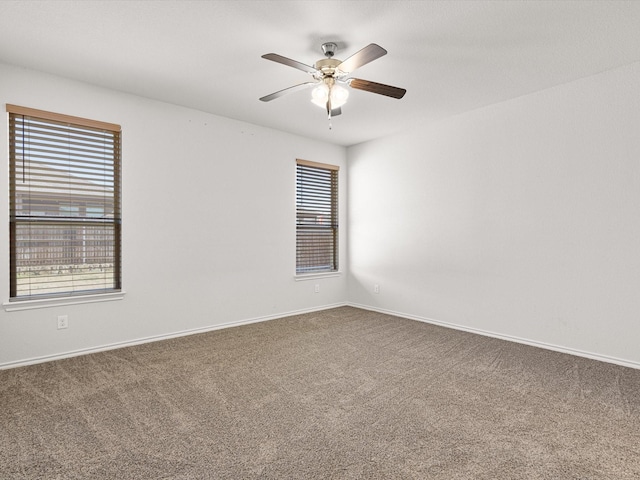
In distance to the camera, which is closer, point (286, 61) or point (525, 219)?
point (286, 61)

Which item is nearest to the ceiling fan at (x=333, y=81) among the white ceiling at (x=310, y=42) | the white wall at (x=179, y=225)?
the white ceiling at (x=310, y=42)

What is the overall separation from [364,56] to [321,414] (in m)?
2.28

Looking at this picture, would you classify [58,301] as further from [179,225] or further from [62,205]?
[179,225]

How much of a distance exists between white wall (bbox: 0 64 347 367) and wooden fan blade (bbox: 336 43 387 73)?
212cm

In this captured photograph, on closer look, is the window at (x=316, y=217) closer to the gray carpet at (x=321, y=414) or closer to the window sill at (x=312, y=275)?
the window sill at (x=312, y=275)

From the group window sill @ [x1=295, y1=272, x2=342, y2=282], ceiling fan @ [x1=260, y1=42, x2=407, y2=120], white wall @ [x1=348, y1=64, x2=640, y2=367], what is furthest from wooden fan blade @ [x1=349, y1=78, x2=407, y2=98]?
window sill @ [x1=295, y1=272, x2=342, y2=282]

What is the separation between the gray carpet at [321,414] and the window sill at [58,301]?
0.51 metres

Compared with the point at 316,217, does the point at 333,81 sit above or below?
above

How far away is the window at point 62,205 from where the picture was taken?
299 cm

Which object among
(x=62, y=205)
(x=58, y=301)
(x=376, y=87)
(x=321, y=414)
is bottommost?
(x=321, y=414)

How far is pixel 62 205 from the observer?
10.4ft

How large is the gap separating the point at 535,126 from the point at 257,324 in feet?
12.2

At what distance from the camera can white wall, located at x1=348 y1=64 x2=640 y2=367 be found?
298cm

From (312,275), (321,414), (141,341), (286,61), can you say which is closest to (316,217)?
(312,275)
